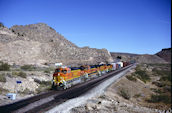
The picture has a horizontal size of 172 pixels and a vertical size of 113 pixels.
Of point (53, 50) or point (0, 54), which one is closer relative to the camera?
point (0, 54)

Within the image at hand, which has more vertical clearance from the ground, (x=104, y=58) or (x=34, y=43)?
(x=34, y=43)

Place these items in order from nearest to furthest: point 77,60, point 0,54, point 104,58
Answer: point 0,54
point 77,60
point 104,58

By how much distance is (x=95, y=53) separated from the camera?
9794 cm

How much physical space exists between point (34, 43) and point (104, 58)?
42.3 metres

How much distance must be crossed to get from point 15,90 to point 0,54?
40.2m

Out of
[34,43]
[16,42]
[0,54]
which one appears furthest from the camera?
[34,43]

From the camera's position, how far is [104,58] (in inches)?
3839

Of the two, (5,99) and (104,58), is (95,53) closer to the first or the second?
(104,58)

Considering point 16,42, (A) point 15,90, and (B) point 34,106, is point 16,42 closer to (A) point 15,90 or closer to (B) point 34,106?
(A) point 15,90

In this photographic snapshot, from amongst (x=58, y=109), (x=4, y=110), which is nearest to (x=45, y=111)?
(x=58, y=109)

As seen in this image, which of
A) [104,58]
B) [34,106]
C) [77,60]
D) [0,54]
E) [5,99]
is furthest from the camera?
[104,58]

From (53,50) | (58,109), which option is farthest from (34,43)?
(58,109)

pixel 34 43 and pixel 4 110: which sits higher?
pixel 34 43

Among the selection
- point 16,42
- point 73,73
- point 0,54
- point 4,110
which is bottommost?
point 4,110
